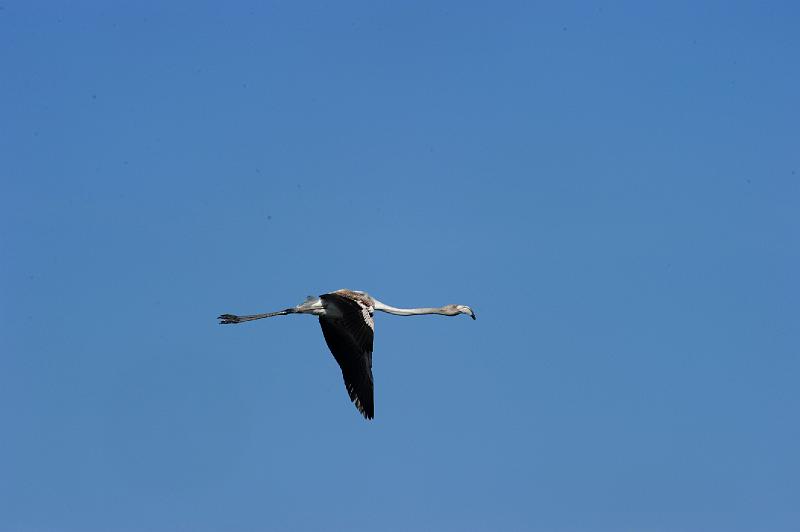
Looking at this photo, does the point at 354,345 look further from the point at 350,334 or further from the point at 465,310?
the point at 465,310

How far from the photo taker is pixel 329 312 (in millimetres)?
73875

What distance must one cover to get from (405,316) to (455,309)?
4.83ft

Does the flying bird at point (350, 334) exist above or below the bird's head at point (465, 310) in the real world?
below

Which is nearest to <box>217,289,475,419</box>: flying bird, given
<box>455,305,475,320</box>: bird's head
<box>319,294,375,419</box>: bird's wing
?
<box>319,294,375,419</box>: bird's wing

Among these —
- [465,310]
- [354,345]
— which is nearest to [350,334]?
[354,345]

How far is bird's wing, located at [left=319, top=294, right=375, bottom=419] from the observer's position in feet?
242

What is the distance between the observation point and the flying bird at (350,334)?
2901 inches

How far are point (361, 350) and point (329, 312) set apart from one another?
Result: 1.34m

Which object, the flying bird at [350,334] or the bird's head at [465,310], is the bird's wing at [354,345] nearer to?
the flying bird at [350,334]

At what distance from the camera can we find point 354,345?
243 ft

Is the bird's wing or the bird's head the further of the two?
the bird's head

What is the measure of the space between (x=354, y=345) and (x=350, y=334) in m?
0.32

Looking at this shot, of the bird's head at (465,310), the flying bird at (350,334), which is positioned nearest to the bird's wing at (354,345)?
the flying bird at (350,334)

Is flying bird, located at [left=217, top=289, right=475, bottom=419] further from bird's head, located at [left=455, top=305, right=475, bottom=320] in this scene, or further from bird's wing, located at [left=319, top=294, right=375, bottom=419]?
bird's head, located at [left=455, top=305, right=475, bottom=320]
